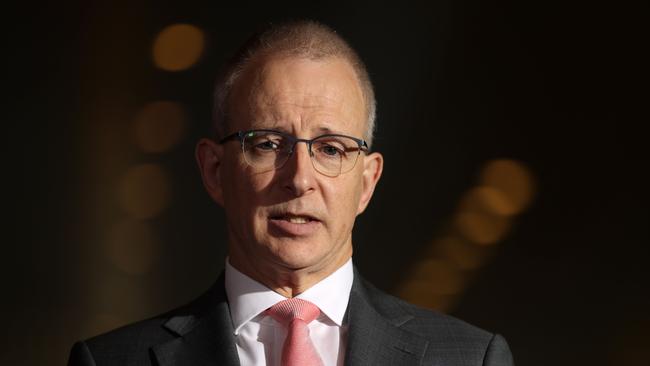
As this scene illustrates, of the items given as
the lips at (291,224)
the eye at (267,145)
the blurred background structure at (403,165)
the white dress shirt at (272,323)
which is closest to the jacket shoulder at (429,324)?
the white dress shirt at (272,323)

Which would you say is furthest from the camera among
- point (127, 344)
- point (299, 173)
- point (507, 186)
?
point (507, 186)

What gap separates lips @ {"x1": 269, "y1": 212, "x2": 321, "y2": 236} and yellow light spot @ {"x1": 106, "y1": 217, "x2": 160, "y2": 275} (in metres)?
0.93

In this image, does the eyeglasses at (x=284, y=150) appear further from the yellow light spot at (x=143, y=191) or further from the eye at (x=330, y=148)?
the yellow light spot at (x=143, y=191)

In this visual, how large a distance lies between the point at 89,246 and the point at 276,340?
93cm

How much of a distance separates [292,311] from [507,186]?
3.10 feet

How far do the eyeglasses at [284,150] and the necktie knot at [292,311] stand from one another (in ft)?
0.73

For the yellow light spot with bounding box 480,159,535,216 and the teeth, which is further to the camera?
the yellow light spot with bounding box 480,159,535,216

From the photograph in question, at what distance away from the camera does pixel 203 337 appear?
2.05m

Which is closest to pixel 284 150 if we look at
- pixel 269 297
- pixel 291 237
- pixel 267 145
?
pixel 267 145

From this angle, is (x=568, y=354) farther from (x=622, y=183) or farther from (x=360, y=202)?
(x=360, y=202)

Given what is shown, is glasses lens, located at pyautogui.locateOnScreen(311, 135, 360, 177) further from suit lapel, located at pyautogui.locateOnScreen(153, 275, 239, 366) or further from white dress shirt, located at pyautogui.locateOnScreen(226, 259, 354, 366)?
suit lapel, located at pyautogui.locateOnScreen(153, 275, 239, 366)

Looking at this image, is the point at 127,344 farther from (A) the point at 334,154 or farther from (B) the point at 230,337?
(A) the point at 334,154

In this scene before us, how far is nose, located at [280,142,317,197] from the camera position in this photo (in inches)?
77.0

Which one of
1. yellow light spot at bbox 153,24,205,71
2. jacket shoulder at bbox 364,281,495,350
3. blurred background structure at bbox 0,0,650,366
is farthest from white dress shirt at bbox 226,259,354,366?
yellow light spot at bbox 153,24,205,71
